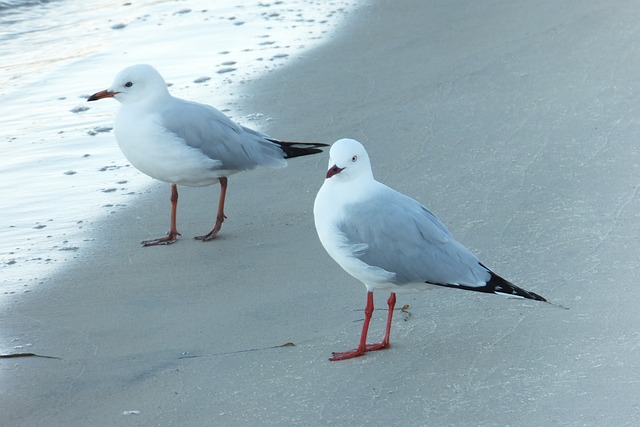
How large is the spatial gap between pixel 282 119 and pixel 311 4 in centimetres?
360

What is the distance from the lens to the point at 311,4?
10.8 metres

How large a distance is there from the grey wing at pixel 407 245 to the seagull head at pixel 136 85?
2218 millimetres

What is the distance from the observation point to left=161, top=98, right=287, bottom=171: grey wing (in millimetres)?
A: 6234

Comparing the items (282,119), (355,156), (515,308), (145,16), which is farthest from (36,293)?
(145,16)

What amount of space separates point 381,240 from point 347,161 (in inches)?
14.2

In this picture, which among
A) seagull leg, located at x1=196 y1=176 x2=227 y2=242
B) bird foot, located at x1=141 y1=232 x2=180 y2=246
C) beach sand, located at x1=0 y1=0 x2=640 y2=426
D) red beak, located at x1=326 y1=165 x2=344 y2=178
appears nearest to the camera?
beach sand, located at x1=0 y1=0 x2=640 y2=426

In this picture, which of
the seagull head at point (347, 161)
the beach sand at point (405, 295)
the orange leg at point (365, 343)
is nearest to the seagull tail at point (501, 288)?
the beach sand at point (405, 295)

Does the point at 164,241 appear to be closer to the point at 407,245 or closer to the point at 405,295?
the point at 405,295

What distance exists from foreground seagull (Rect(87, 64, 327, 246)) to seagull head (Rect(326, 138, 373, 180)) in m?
1.72

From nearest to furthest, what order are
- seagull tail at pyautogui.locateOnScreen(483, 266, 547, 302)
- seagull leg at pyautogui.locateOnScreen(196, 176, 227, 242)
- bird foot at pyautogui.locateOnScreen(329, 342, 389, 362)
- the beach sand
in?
the beach sand → seagull tail at pyautogui.locateOnScreen(483, 266, 547, 302) → bird foot at pyautogui.locateOnScreen(329, 342, 389, 362) → seagull leg at pyautogui.locateOnScreen(196, 176, 227, 242)

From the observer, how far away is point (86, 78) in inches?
347

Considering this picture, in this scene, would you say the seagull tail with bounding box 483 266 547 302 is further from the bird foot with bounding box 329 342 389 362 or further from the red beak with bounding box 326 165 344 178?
the red beak with bounding box 326 165 344 178

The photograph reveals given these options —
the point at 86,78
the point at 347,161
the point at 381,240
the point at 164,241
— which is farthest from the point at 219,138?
the point at 86,78

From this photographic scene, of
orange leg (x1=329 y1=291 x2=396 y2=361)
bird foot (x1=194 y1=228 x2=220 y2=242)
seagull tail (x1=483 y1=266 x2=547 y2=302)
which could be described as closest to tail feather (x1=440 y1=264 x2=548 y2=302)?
seagull tail (x1=483 y1=266 x2=547 y2=302)
